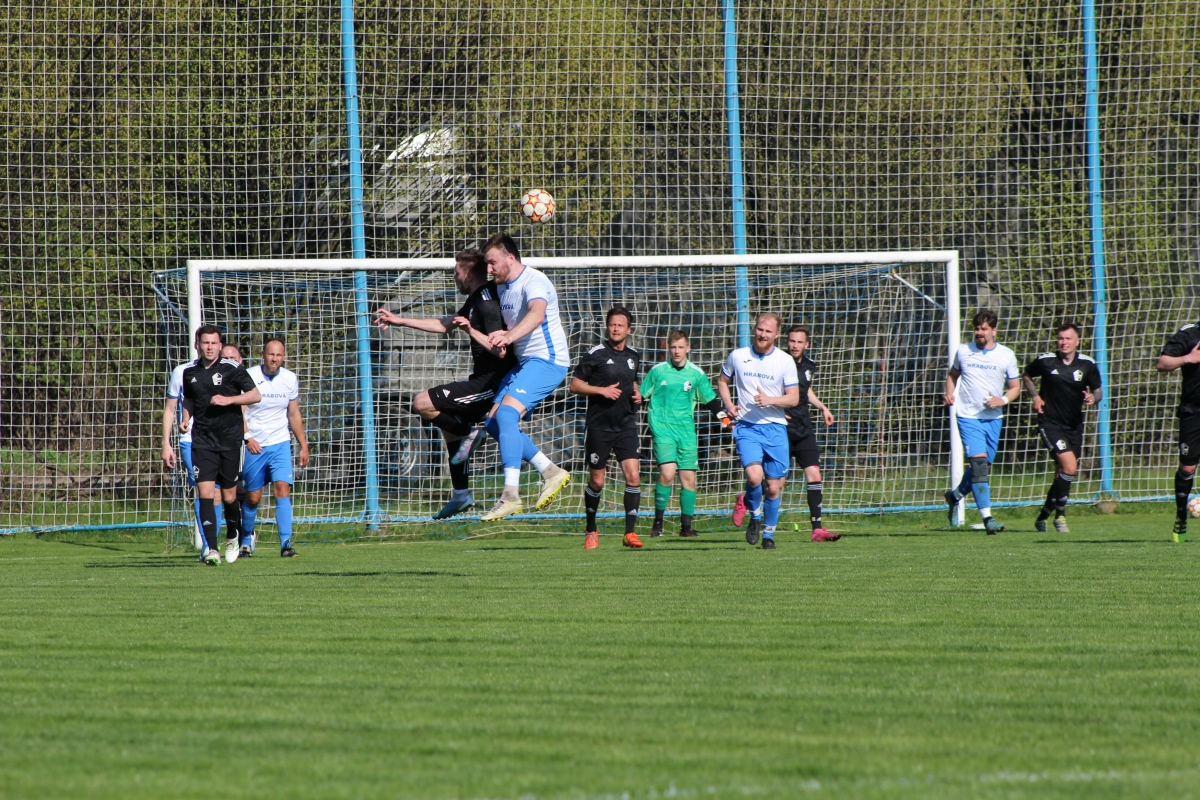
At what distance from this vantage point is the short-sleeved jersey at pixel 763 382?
40.2ft

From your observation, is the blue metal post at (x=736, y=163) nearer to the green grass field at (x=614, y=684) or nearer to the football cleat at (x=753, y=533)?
the football cleat at (x=753, y=533)

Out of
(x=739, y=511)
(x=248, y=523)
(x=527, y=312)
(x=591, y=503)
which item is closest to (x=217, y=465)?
(x=248, y=523)

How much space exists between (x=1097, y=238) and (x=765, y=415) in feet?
22.1

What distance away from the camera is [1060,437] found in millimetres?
13656

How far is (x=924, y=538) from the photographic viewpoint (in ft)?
43.6

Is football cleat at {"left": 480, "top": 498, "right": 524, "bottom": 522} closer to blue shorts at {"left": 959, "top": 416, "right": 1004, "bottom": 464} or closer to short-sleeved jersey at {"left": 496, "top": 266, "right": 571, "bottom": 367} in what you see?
short-sleeved jersey at {"left": 496, "top": 266, "right": 571, "bottom": 367}

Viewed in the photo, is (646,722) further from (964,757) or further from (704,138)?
(704,138)

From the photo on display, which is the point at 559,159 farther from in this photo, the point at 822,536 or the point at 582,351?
the point at 822,536

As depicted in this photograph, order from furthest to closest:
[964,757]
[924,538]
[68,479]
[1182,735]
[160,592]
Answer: [68,479] → [924,538] → [160,592] → [1182,735] → [964,757]

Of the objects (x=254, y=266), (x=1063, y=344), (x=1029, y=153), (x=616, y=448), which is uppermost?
(x=1029, y=153)

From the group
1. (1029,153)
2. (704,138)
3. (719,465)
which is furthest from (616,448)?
(1029,153)

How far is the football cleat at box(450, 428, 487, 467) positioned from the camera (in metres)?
8.91

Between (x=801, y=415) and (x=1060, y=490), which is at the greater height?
(x=801, y=415)

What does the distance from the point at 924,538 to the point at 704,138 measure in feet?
25.1
